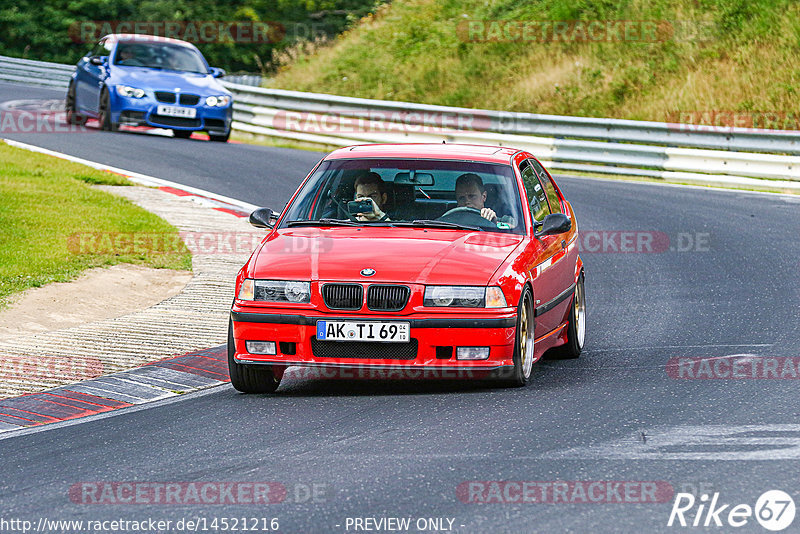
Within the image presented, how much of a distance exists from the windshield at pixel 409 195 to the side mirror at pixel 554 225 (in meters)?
0.15

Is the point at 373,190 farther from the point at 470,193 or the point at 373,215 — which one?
the point at 470,193

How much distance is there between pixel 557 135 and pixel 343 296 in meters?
16.2

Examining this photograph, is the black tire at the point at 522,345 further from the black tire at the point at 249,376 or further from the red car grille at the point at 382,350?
the black tire at the point at 249,376

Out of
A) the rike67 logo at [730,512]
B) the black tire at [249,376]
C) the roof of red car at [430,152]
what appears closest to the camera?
the rike67 logo at [730,512]

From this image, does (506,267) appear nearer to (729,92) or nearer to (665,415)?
(665,415)

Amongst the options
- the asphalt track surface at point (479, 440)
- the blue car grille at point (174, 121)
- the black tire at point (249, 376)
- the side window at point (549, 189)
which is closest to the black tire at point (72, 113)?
the blue car grille at point (174, 121)

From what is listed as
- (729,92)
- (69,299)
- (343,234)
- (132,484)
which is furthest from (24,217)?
(729,92)

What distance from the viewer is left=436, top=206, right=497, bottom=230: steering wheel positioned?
8.81m

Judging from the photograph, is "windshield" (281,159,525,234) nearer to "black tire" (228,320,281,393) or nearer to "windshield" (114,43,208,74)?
"black tire" (228,320,281,393)

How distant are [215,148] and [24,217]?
8.41m

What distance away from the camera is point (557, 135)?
77.2 feet

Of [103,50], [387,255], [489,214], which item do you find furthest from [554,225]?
[103,50]

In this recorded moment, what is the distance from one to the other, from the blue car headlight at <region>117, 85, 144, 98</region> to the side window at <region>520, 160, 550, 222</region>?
1433 centimetres

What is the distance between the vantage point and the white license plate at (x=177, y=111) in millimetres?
22906
